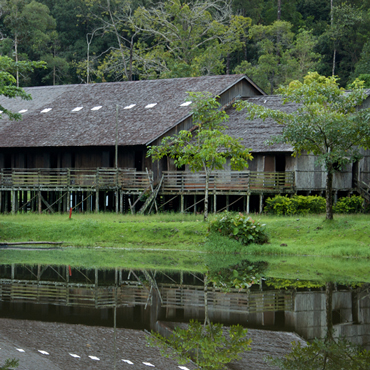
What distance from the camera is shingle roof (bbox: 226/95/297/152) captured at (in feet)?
122

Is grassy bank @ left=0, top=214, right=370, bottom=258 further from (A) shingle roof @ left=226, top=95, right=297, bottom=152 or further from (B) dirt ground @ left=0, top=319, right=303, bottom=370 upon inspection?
(B) dirt ground @ left=0, top=319, right=303, bottom=370

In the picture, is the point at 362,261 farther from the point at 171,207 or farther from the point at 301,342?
the point at 171,207

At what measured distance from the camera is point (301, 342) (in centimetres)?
1088

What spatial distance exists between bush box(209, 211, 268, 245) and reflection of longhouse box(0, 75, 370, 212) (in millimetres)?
9228

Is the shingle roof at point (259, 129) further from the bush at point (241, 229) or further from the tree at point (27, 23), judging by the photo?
the tree at point (27, 23)

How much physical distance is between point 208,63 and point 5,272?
145 ft

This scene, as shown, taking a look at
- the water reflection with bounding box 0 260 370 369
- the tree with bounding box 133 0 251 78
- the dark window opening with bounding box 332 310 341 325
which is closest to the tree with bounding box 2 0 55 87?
the tree with bounding box 133 0 251 78

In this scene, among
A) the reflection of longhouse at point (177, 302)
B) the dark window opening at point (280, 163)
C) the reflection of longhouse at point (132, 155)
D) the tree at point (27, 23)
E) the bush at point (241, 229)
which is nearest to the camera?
the reflection of longhouse at point (177, 302)

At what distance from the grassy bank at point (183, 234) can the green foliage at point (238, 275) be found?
12.1 ft

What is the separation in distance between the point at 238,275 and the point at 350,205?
1904 cm

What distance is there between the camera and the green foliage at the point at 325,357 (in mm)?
9336

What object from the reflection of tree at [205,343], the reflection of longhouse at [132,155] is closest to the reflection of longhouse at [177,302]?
the reflection of tree at [205,343]

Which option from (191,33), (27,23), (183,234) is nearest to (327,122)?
(183,234)

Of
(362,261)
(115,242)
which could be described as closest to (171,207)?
(115,242)
